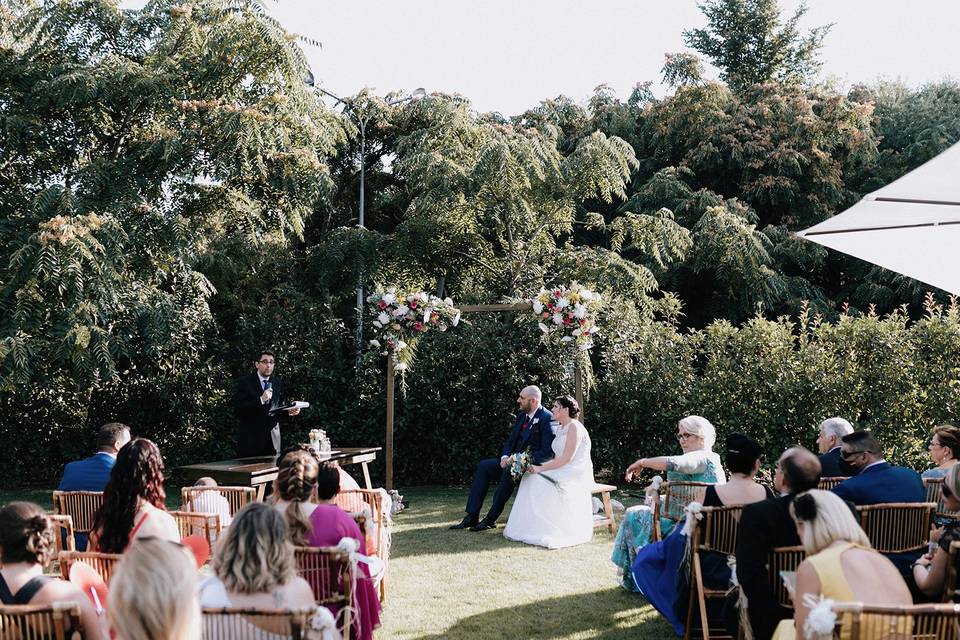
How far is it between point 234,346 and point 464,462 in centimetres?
391

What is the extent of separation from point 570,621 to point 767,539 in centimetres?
199

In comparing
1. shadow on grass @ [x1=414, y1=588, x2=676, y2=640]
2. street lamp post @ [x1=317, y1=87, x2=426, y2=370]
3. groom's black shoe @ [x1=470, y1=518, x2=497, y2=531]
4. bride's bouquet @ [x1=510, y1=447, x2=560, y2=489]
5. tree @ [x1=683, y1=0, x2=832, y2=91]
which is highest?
tree @ [x1=683, y1=0, x2=832, y2=91]

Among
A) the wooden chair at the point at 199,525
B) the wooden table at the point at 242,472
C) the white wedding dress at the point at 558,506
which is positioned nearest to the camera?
the wooden chair at the point at 199,525

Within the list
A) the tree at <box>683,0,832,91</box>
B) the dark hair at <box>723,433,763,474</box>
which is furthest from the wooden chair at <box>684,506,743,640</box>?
the tree at <box>683,0,832,91</box>

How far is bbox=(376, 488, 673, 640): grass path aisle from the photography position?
5730mm

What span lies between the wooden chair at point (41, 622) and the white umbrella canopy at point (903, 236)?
167 inches

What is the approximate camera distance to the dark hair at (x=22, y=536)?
3295mm

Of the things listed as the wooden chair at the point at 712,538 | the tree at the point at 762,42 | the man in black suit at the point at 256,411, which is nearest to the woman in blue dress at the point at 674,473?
the wooden chair at the point at 712,538

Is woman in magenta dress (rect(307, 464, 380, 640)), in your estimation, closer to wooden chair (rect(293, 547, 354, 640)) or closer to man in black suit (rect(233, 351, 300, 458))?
wooden chair (rect(293, 547, 354, 640))

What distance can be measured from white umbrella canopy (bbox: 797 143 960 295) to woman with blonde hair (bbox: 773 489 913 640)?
2.14 m

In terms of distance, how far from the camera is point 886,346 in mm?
11312

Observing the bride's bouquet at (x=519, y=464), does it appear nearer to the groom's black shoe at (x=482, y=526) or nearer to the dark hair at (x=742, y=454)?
the groom's black shoe at (x=482, y=526)

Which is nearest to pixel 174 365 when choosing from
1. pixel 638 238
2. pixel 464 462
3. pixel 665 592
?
pixel 464 462

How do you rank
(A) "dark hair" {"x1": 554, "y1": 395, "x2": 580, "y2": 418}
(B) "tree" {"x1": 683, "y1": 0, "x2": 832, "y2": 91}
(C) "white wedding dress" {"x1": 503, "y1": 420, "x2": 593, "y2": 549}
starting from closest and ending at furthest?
(C) "white wedding dress" {"x1": 503, "y1": 420, "x2": 593, "y2": 549} → (A) "dark hair" {"x1": 554, "y1": 395, "x2": 580, "y2": 418} → (B) "tree" {"x1": 683, "y1": 0, "x2": 832, "y2": 91}
